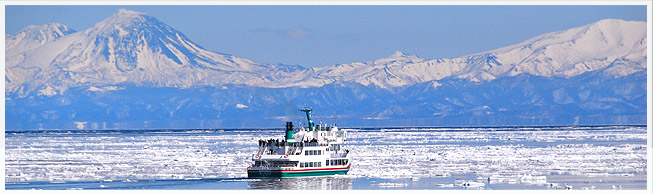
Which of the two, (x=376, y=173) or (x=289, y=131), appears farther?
(x=376, y=173)

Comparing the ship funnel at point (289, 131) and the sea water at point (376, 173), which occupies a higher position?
the ship funnel at point (289, 131)

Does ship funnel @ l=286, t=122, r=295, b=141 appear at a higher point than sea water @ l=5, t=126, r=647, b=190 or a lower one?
higher

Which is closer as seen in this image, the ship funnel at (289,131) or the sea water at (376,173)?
the sea water at (376,173)

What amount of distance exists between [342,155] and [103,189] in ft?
44.8

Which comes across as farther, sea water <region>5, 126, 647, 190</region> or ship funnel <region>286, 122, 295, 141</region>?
ship funnel <region>286, 122, 295, 141</region>

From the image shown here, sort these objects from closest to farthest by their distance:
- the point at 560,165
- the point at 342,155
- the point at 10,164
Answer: the point at 342,155 < the point at 560,165 < the point at 10,164

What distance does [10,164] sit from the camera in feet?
245

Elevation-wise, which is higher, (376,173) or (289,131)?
(289,131)
